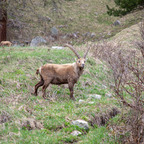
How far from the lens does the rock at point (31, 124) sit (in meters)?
5.63

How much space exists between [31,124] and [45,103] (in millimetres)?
1500

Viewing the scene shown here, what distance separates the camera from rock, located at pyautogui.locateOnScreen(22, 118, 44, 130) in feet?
18.5

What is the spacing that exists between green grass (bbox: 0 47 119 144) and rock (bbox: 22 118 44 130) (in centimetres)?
9

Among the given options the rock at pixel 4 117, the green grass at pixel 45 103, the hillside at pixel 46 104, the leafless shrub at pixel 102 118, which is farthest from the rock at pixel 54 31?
the rock at pixel 4 117

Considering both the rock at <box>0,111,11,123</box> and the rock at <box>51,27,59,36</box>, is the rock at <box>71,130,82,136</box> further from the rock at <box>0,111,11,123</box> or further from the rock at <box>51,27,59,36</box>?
the rock at <box>51,27,59,36</box>

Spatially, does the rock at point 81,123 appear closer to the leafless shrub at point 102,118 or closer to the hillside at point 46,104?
the hillside at point 46,104

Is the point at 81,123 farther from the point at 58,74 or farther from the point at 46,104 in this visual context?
the point at 58,74

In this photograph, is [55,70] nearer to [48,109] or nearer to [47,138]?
[48,109]

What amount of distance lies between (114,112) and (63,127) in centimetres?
182

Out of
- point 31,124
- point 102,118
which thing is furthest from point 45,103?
point 102,118

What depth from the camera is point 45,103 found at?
714cm

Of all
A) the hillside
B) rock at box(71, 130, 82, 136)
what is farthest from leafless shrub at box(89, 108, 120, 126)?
rock at box(71, 130, 82, 136)

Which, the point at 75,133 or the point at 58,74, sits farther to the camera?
the point at 58,74

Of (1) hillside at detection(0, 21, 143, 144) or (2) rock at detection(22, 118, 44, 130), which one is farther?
(2) rock at detection(22, 118, 44, 130)
